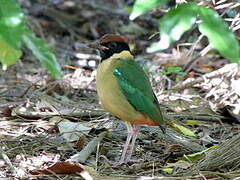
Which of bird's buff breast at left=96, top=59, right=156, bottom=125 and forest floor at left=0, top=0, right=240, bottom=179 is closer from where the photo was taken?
forest floor at left=0, top=0, right=240, bottom=179

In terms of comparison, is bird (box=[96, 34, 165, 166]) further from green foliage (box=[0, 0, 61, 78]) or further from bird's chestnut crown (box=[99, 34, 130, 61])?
green foliage (box=[0, 0, 61, 78])

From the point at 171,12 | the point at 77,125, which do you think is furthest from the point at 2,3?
the point at 77,125

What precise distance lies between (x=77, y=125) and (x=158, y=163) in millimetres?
834

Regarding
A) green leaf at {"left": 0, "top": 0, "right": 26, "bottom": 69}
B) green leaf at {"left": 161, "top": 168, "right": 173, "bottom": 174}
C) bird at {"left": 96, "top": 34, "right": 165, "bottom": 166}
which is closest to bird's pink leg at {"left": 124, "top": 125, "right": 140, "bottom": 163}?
bird at {"left": 96, "top": 34, "right": 165, "bottom": 166}

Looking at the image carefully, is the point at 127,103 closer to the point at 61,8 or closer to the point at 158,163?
the point at 158,163

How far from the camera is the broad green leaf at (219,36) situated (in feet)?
6.65

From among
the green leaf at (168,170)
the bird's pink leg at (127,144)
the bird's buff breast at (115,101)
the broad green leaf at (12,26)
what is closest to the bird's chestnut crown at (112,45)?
the bird's buff breast at (115,101)

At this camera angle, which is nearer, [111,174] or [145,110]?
[111,174]

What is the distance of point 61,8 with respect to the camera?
9156 mm

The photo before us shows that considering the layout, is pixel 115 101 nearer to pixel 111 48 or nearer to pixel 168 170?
pixel 111 48

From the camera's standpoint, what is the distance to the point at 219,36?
80.7 inches

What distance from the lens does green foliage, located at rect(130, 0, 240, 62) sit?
2037 mm

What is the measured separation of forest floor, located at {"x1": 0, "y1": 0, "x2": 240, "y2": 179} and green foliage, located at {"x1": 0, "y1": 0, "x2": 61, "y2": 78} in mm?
1566

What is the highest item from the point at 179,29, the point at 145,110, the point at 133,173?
the point at 179,29
